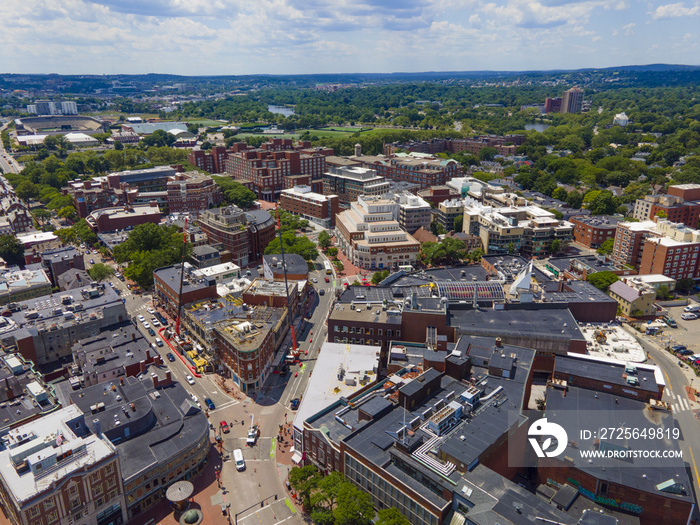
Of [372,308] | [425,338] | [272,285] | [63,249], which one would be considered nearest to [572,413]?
[425,338]

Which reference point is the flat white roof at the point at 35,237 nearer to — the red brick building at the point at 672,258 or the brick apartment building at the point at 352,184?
the brick apartment building at the point at 352,184

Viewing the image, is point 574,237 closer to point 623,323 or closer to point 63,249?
point 623,323

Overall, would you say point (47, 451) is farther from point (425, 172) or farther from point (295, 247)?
point (425, 172)

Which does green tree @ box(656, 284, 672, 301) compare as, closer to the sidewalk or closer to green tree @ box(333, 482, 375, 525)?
green tree @ box(333, 482, 375, 525)

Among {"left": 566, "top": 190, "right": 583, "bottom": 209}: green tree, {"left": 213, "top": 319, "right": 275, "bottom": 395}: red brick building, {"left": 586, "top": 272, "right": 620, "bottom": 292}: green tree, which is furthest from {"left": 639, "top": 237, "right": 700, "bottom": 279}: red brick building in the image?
{"left": 213, "top": 319, "right": 275, "bottom": 395}: red brick building

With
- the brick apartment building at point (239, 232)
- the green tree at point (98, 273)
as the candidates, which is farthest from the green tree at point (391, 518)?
the green tree at point (98, 273)

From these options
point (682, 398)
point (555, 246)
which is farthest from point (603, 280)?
point (682, 398)
